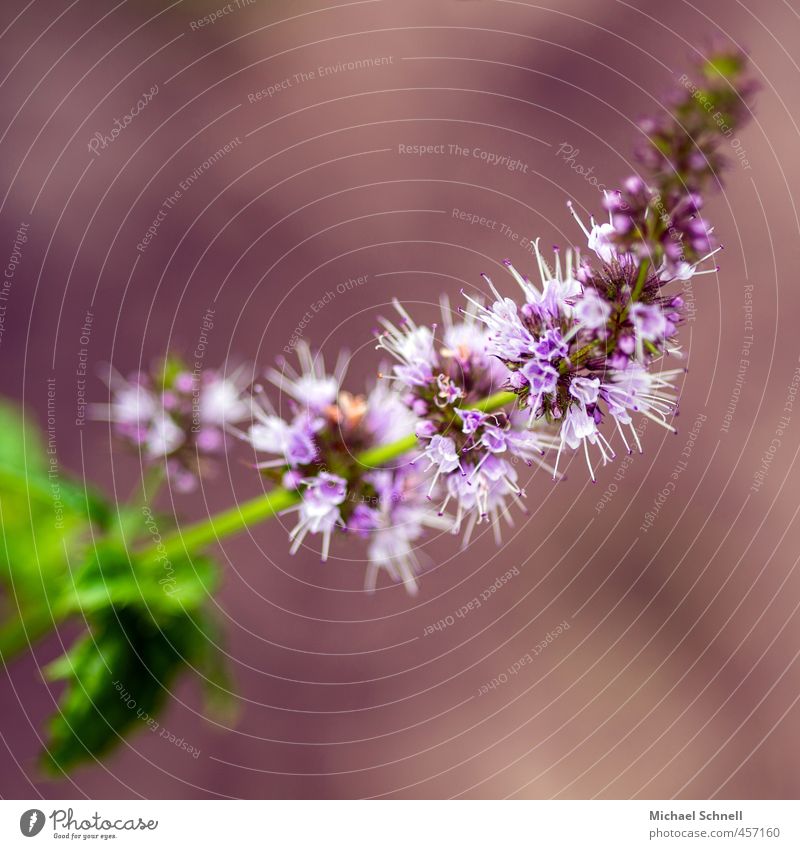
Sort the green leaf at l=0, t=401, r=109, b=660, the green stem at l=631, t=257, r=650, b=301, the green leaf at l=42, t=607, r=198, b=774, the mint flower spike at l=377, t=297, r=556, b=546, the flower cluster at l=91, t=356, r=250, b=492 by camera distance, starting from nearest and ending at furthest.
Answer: the green stem at l=631, t=257, r=650, b=301 < the mint flower spike at l=377, t=297, r=556, b=546 < the green leaf at l=42, t=607, r=198, b=774 < the flower cluster at l=91, t=356, r=250, b=492 < the green leaf at l=0, t=401, r=109, b=660

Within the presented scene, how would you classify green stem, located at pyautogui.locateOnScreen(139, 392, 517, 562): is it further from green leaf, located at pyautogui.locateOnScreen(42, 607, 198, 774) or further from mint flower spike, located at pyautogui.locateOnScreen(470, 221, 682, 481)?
green leaf, located at pyautogui.locateOnScreen(42, 607, 198, 774)

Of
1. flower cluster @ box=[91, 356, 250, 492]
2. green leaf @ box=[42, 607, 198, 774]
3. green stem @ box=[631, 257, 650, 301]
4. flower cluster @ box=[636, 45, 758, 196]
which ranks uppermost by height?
flower cluster @ box=[91, 356, 250, 492]

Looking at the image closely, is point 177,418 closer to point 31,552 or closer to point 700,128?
point 31,552

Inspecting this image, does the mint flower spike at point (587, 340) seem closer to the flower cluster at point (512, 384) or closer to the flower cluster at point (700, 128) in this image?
the flower cluster at point (512, 384)

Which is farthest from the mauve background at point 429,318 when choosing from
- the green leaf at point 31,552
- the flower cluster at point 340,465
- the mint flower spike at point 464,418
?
the mint flower spike at point 464,418

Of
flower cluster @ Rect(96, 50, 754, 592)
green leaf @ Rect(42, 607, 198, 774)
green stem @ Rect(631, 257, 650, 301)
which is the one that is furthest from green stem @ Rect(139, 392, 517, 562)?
green stem @ Rect(631, 257, 650, 301)

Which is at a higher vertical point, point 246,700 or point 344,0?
point 344,0

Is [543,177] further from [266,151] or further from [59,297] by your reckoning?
[59,297]

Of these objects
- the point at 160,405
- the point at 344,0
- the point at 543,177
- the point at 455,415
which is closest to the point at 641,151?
the point at 455,415
